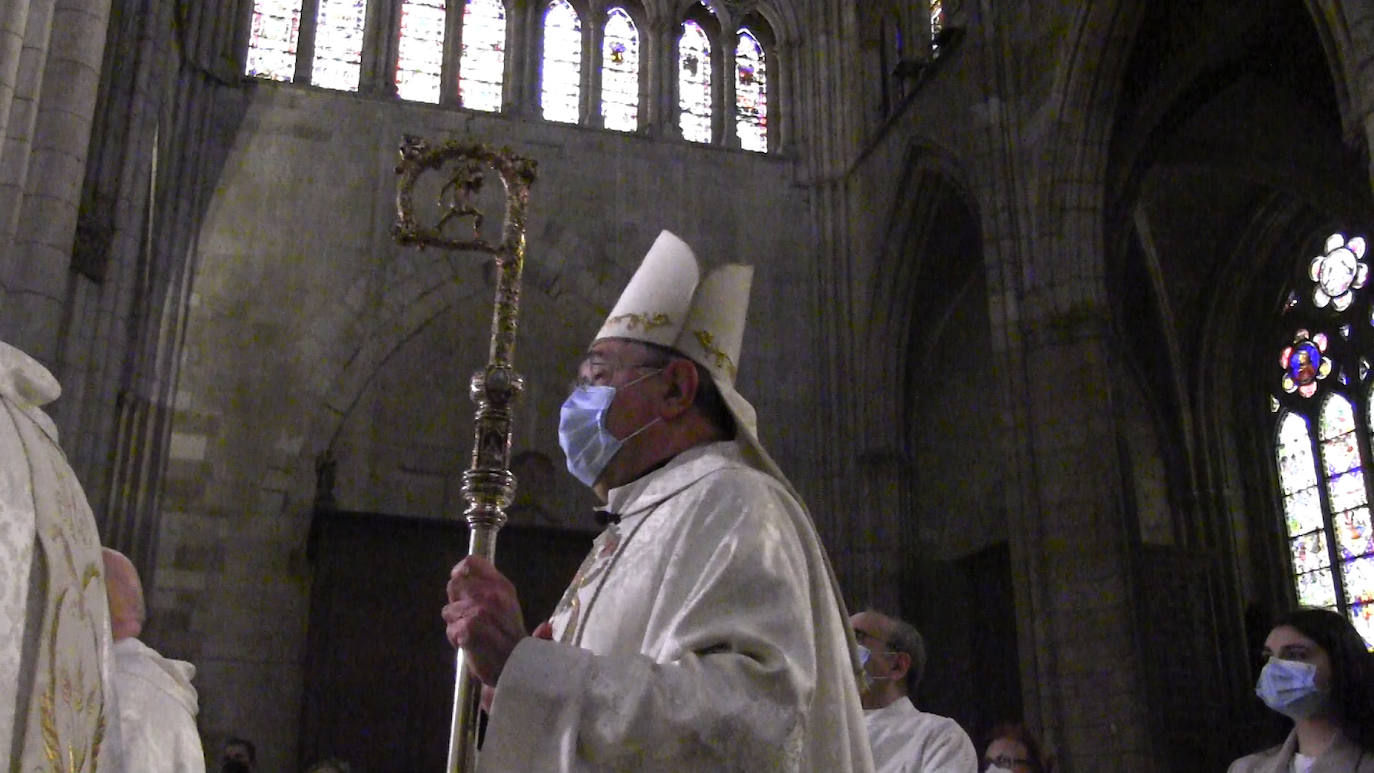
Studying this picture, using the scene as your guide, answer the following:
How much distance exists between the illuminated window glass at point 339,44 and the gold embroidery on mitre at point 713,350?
12.2 meters

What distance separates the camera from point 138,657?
311cm

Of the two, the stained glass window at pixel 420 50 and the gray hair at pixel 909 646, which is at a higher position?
the stained glass window at pixel 420 50

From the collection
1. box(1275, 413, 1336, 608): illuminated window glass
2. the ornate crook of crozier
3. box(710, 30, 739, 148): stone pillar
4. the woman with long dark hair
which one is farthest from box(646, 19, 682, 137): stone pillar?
the ornate crook of crozier

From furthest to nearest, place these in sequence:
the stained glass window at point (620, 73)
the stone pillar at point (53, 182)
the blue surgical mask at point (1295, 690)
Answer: the stained glass window at point (620, 73), the stone pillar at point (53, 182), the blue surgical mask at point (1295, 690)

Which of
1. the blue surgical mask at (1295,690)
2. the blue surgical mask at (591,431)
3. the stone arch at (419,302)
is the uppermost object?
the stone arch at (419,302)

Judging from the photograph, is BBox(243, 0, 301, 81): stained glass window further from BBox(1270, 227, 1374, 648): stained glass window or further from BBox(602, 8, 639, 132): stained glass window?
BBox(1270, 227, 1374, 648): stained glass window

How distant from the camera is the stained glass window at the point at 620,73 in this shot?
48.2ft

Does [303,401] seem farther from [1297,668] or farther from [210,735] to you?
[1297,668]

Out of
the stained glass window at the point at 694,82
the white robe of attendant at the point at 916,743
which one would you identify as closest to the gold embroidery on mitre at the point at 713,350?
the white robe of attendant at the point at 916,743

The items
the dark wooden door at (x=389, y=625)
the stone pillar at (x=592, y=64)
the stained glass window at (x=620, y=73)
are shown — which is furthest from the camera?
the stained glass window at (x=620, y=73)

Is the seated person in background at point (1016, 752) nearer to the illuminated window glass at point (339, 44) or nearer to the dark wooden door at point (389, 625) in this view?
the dark wooden door at point (389, 625)

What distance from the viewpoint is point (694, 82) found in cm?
1522

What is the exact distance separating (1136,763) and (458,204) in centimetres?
744

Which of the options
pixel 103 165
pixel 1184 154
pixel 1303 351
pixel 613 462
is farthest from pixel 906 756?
pixel 1303 351
